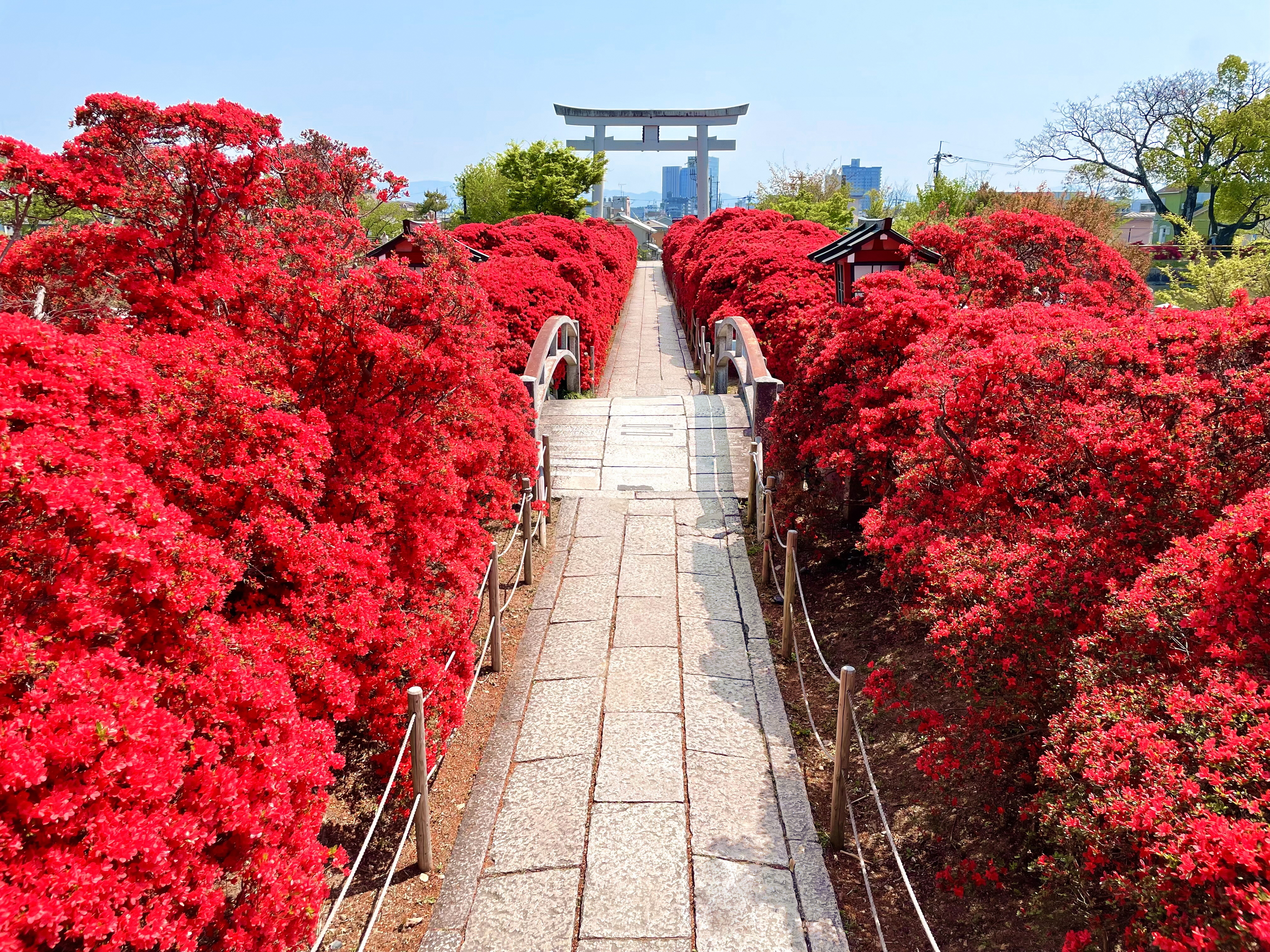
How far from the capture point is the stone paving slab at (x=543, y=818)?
158 inches

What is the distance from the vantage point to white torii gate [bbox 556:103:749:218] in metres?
40.5

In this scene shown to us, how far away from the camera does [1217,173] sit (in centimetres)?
2869

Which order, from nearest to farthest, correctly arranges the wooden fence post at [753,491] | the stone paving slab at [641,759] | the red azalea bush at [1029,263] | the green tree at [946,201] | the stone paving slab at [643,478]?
the stone paving slab at [641,759] < the wooden fence post at [753,491] < the red azalea bush at [1029,263] < the stone paving slab at [643,478] < the green tree at [946,201]

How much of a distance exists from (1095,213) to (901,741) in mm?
22330

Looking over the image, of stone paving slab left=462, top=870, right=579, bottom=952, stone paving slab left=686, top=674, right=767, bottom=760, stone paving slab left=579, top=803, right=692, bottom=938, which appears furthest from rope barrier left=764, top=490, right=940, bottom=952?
stone paving slab left=462, top=870, right=579, bottom=952

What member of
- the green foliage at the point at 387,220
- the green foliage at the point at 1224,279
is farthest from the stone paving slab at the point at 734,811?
the green foliage at the point at 387,220

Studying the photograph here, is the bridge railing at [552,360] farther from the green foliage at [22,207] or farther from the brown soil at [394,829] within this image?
the green foliage at [22,207]

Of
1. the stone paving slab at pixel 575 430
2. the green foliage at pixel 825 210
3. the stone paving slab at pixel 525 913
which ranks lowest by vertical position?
the stone paving slab at pixel 525 913

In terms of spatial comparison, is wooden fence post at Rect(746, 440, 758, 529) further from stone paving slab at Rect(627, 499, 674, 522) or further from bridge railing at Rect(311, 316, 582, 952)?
bridge railing at Rect(311, 316, 582, 952)

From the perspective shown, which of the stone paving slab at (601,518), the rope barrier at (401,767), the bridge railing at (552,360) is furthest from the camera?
the bridge railing at (552,360)

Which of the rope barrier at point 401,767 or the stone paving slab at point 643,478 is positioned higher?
the stone paving slab at point 643,478

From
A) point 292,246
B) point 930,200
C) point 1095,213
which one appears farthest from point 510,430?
point 930,200

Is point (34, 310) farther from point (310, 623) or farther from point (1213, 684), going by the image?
point (1213, 684)

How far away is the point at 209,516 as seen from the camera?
3.29m
